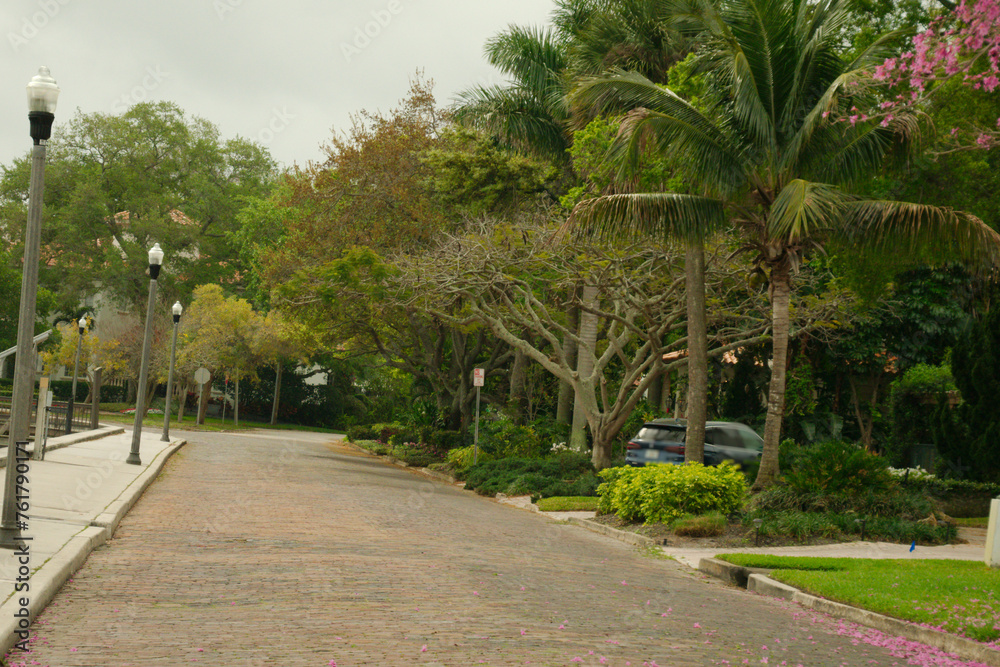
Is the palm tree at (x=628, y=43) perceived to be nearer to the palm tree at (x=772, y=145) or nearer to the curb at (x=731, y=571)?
the palm tree at (x=772, y=145)

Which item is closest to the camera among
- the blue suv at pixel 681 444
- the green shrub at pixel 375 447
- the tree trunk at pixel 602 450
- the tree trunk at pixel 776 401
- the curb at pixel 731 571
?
the curb at pixel 731 571

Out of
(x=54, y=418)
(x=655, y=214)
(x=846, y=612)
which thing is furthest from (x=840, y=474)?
(x=54, y=418)

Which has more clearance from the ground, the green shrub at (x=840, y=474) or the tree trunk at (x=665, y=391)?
the tree trunk at (x=665, y=391)

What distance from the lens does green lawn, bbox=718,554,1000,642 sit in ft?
26.5

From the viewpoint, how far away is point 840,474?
50.3 feet

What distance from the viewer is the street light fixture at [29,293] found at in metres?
8.46

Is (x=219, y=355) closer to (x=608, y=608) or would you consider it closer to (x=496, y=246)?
(x=496, y=246)

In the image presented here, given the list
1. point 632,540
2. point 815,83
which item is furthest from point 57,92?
point 815,83

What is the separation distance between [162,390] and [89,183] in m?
16.6

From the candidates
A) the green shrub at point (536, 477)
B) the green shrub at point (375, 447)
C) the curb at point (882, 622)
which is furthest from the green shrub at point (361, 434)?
the curb at point (882, 622)

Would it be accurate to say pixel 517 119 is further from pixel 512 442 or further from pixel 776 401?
pixel 776 401

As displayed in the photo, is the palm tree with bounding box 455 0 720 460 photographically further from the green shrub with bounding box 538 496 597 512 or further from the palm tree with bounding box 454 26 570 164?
the green shrub with bounding box 538 496 597 512

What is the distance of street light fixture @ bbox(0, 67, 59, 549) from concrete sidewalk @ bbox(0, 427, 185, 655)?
0.41 metres

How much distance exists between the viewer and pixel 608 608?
794cm
